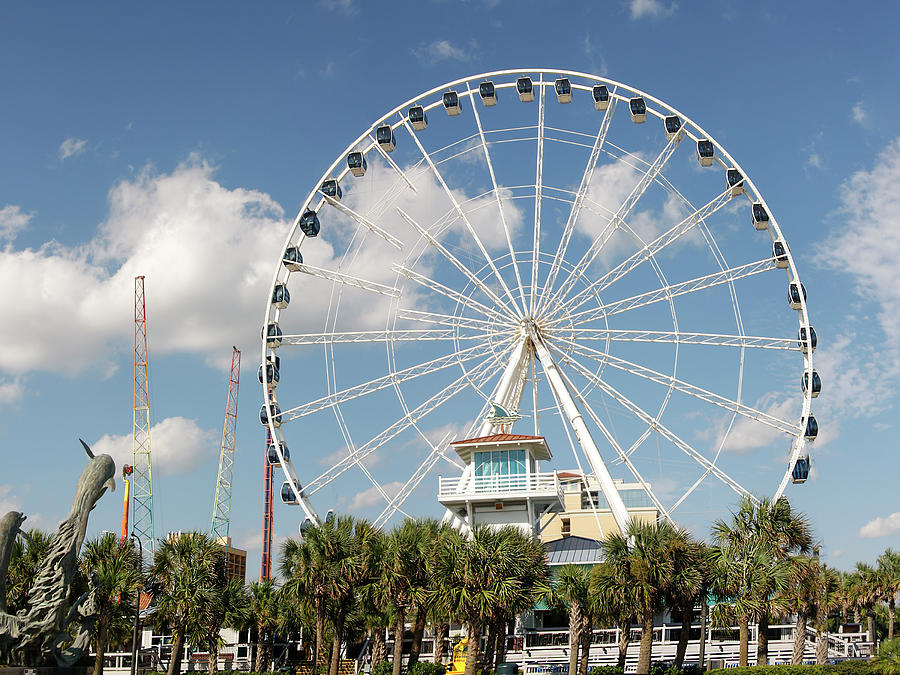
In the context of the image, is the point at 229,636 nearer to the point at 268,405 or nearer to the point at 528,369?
the point at 268,405

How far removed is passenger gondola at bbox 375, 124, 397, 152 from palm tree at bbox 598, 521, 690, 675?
24916 millimetres

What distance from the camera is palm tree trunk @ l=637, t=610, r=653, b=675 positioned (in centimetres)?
3416

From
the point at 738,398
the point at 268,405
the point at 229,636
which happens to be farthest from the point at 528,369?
the point at 229,636

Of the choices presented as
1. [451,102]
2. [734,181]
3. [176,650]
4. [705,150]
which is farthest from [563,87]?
[176,650]

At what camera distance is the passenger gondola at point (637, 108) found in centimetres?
4872

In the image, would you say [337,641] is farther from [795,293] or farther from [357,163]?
[795,293]

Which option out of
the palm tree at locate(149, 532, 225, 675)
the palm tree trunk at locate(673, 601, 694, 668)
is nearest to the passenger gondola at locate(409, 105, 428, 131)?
the palm tree at locate(149, 532, 225, 675)

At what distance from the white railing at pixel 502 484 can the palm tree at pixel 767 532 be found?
1377 cm

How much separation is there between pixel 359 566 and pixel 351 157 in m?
Result: 22.9

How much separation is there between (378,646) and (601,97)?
1165 inches

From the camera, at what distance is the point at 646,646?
1357 inches

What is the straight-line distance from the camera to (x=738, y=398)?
147 feet

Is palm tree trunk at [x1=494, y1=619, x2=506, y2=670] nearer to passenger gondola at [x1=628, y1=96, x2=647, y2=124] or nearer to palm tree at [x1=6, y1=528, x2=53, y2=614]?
palm tree at [x1=6, y1=528, x2=53, y2=614]

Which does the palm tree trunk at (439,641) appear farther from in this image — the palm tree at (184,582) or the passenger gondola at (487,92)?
the passenger gondola at (487,92)
